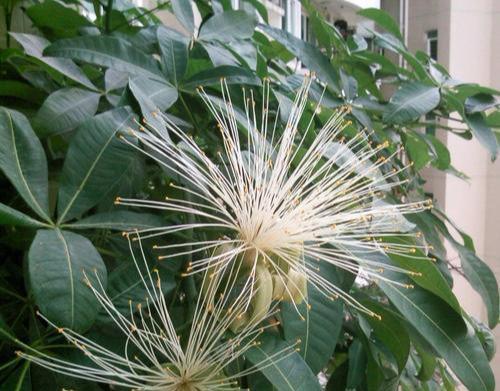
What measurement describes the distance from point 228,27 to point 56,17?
0.67ft

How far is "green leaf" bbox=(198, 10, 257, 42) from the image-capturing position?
63cm

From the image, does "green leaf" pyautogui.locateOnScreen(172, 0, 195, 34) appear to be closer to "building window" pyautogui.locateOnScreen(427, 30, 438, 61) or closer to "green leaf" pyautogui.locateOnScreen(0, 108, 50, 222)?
"green leaf" pyautogui.locateOnScreen(0, 108, 50, 222)

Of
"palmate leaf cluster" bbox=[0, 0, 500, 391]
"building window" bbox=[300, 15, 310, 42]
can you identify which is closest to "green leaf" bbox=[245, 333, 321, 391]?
"palmate leaf cluster" bbox=[0, 0, 500, 391]

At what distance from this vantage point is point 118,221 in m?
0.42

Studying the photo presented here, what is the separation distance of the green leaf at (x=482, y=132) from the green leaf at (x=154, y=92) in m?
0.46

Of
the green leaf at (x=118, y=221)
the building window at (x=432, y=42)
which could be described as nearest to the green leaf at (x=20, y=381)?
the green leaf at (x=118, y=221)

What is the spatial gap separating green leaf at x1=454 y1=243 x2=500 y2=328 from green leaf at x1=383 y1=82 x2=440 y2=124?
0.58 feet

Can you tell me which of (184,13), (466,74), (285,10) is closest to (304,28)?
(285,10)

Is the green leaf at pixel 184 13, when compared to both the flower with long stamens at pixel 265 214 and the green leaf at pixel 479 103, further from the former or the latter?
A: the green leaf at pixel 479 103

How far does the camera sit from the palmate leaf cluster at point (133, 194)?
40 cm

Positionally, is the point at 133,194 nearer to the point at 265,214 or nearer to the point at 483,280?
the point at 265,214

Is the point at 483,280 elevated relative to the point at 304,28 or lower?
lower

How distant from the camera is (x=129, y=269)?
425 millimetres

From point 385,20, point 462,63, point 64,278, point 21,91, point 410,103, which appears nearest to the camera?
point 64,278
